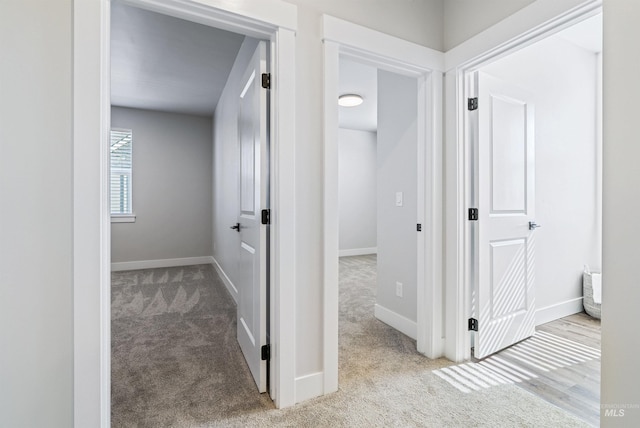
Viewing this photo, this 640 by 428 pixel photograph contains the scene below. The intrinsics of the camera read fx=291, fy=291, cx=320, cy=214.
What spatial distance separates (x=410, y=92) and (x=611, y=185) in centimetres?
193

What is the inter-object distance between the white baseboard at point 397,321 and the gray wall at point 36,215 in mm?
2166

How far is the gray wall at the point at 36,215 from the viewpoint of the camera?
3.65ft

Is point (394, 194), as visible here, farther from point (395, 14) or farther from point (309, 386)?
point (309, 386)

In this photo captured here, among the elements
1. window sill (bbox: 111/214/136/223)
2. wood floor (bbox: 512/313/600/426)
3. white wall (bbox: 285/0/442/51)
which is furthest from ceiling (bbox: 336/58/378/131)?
window sill (bbox: 111/214/136/223)

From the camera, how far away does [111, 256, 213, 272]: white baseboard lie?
4.76 metres

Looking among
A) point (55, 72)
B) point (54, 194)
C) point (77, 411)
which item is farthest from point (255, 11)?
point (77, 411)

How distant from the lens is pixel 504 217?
2158 millimetres

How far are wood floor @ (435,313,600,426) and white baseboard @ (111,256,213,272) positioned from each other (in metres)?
4.53

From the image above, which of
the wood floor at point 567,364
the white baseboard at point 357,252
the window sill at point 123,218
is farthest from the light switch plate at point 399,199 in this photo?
the window sill at point 123,218

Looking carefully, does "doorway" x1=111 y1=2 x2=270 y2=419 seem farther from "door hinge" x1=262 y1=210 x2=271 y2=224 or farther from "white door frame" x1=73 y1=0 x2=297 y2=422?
"white door frame" x1=73 y1=0 x2=297 y2=422

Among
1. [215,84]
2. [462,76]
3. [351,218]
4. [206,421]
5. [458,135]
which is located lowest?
[206,421]

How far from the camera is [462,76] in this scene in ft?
6.59

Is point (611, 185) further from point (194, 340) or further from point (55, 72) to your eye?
point (194, 340)

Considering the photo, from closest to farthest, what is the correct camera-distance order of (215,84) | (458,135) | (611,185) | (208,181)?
(611,185) < (458,135) < (215,84) < (208,181)
